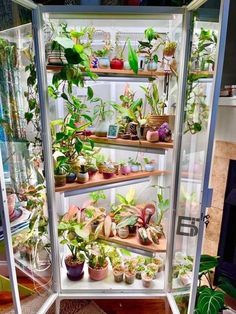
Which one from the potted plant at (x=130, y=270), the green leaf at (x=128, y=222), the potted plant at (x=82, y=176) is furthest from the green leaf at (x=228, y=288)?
the potted plant at (x=82, y=176)

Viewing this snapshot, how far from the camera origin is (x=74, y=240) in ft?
5.04

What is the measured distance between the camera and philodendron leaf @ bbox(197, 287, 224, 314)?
1.37m

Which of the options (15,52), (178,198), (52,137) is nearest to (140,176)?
(178,198)

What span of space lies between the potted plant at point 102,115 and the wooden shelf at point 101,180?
0.29 metres

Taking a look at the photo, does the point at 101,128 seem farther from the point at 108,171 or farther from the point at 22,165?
the point at 22,165

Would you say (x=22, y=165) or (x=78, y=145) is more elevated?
(x=78, y=145)

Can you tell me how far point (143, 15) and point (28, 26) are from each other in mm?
587

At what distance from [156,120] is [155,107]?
0.12 m

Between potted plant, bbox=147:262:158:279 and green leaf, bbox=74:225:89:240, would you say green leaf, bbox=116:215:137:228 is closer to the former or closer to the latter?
green leaf, bbox=74:225:89:240

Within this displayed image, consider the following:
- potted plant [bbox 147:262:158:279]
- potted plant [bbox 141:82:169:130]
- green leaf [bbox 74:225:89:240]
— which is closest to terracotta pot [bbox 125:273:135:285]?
potted plant [bbox 147:262:158:279]

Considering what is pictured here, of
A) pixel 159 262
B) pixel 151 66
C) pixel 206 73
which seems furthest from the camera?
pixel 159 262

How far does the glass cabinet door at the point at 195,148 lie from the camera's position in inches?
38.9

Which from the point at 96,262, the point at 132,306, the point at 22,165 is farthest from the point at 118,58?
the point at 132,306

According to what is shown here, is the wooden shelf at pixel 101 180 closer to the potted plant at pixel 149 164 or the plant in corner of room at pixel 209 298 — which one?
the potted plant at pixel 149 164
